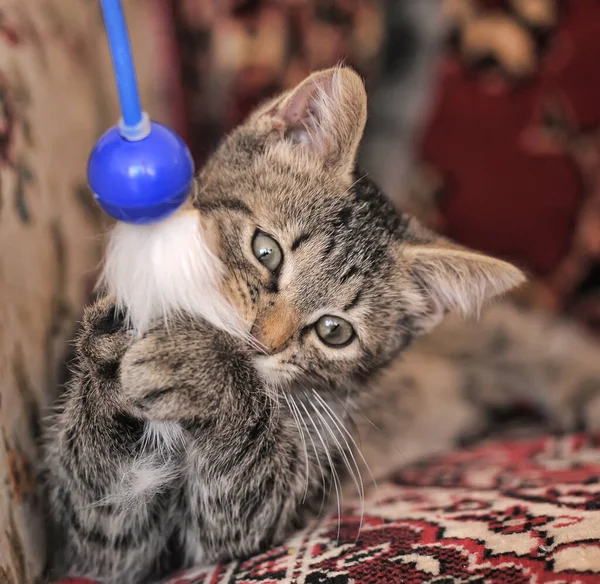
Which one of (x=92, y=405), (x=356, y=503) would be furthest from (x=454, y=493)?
(x=92, y=405)

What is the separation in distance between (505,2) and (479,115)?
0.26 m

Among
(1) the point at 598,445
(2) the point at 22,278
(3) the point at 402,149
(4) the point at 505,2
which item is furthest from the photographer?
(3) the point at 402,149

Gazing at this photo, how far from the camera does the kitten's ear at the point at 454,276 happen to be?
928mm

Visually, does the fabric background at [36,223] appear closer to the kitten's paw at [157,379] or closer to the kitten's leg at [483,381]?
the kitten's paw at [157,379]

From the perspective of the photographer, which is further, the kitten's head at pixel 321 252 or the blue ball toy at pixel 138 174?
the kitten's head at pixel 321 252

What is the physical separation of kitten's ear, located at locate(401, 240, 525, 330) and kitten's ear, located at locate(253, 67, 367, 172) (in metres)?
0.18

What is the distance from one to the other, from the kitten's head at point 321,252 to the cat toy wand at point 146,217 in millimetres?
79

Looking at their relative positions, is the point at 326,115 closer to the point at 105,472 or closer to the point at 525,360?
the point at 105,472

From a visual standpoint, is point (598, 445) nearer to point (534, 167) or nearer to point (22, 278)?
point (534, 167)

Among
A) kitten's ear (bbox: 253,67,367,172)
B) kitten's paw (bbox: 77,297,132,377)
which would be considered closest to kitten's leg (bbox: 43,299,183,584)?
kitten's paw (bbox: 77,297,132,377)

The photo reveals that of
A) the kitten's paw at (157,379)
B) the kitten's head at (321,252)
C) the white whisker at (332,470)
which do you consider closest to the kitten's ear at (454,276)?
the kitten's head at (321,252)

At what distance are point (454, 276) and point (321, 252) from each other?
22 centimetres

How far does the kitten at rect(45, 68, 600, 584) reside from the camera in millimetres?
774

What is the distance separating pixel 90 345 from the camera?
79 cm
